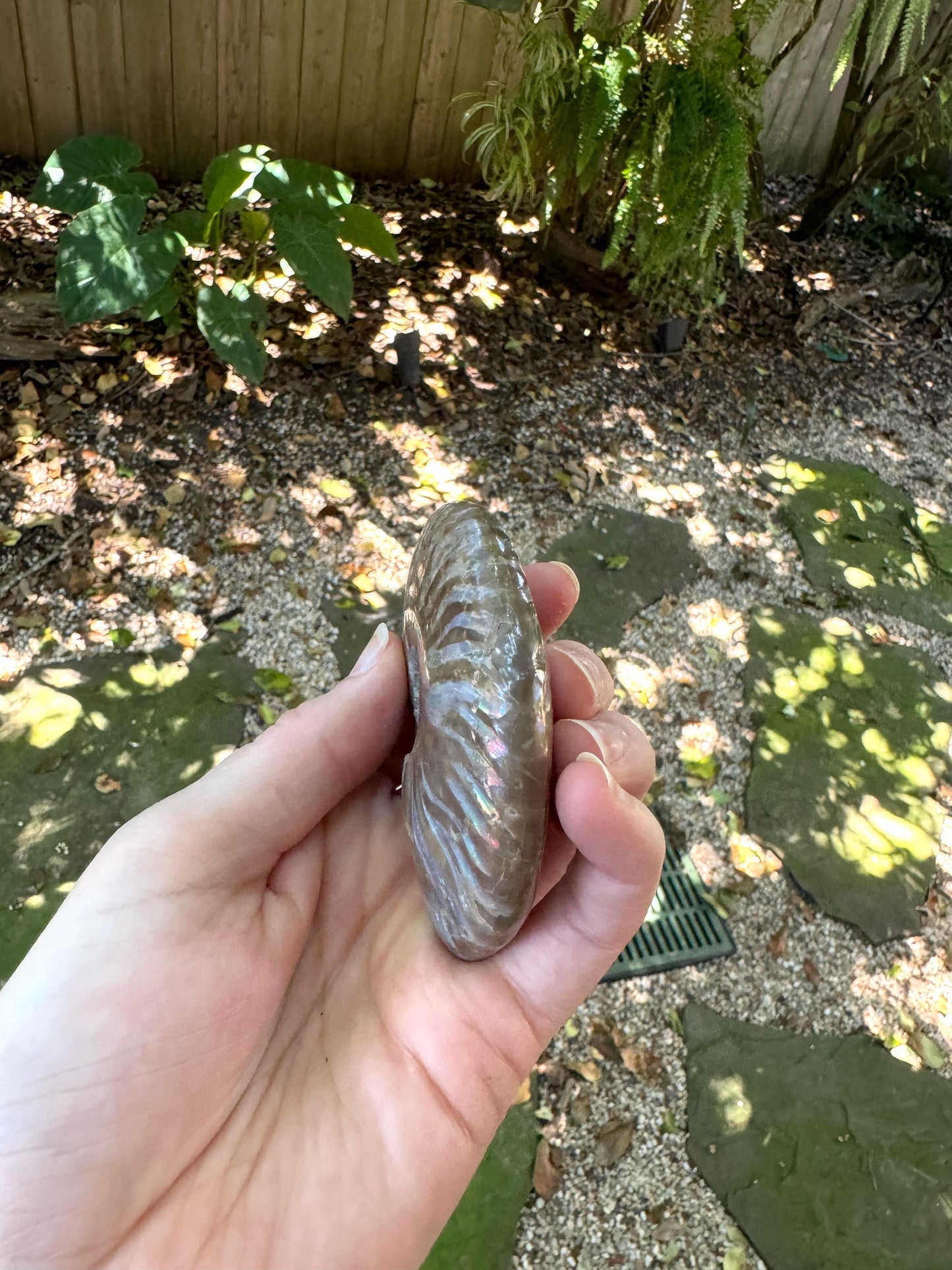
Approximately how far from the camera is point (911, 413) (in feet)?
17.9

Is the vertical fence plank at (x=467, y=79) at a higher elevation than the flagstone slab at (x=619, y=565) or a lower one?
higher

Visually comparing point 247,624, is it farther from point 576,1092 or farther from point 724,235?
point 724,235

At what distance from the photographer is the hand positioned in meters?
1.52

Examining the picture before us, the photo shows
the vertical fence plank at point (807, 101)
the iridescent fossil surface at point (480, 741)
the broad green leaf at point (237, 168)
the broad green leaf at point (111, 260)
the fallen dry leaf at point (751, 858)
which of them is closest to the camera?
the iridescent fossil surface at point (480, 741)

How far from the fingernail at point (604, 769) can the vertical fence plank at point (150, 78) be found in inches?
187

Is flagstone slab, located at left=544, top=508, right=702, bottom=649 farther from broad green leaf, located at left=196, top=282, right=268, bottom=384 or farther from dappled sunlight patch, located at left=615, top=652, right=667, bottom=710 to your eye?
broad green leaf, located at left=196, top=282, right=268, bottom=384

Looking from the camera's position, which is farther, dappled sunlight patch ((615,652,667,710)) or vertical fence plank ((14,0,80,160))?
vertical fence plank ((14,0,80,160))

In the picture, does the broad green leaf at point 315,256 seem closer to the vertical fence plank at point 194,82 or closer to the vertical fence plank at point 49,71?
the vertical fence plank at point 194,82

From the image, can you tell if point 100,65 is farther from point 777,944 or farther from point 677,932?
point 777,944

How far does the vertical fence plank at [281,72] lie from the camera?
4848 mm

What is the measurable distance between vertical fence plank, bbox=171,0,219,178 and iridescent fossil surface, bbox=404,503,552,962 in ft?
14.2

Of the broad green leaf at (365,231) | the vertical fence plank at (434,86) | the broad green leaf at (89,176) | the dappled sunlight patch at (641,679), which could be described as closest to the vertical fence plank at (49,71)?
the broad green leaf at (89,176)

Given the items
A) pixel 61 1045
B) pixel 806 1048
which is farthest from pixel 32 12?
pixel 806 1048

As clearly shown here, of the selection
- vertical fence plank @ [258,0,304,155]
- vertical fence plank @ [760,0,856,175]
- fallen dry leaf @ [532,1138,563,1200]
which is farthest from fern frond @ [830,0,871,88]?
fallen dry leaf @ [532,1138,563,1200]
